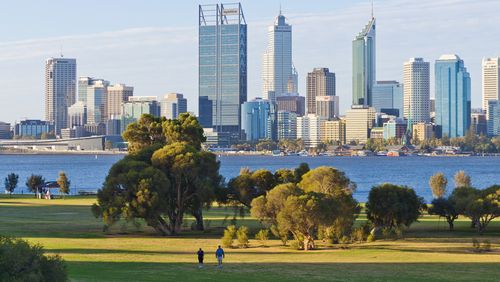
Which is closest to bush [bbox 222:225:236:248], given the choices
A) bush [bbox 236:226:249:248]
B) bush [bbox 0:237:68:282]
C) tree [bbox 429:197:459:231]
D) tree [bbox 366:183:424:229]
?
bush [bbox 236:226:249:248]

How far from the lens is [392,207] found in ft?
197

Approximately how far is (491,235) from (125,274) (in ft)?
89.9

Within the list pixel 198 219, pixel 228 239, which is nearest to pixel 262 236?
pixel 228 239

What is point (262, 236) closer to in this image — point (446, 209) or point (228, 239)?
point (228, 239)

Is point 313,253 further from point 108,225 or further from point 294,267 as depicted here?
point 108,225

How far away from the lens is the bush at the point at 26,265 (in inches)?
1083

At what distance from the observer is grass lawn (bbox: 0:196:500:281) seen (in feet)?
131

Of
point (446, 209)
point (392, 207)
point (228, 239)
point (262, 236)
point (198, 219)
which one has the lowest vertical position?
point (262, 236)

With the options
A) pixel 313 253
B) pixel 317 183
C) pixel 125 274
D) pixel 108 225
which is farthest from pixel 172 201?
pixel 125 274

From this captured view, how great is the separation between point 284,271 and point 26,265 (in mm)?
15491

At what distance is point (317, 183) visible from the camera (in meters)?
58.2

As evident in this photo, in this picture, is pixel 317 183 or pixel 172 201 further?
pixel 172 201

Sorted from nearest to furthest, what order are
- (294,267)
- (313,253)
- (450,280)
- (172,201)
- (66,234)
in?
1. (450,280)
2. (294,267)
3. (313,253)
4. (66,234)
5. (172,201)

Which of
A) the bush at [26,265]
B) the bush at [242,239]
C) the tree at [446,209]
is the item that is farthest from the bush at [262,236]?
the bush at [26,265]
